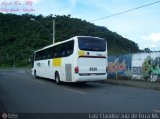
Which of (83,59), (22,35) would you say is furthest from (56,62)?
(22,35)

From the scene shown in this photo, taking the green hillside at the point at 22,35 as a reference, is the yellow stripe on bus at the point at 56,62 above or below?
below

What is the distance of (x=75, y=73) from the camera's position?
1878 cm

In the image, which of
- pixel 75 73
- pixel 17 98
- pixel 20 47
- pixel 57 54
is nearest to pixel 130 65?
pixel 57 54

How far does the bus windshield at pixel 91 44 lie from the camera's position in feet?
62.5

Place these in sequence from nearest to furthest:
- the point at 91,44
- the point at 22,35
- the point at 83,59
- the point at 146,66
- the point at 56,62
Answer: the point at 83,59 < the point at 91,44 < the point at 56,62 < the point at 146,66 < the point at 22,35

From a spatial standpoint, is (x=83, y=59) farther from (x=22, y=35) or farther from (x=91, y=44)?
(x=22, y=35)

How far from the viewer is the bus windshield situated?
19.0 m

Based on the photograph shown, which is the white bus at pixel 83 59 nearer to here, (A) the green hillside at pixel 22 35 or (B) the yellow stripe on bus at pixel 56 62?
(B) the yellow stripe on bus at pixel 56 62

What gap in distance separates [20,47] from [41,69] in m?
58.2

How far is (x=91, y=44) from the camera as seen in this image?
1938 centimetres

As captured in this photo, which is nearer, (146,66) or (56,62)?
(56,62)

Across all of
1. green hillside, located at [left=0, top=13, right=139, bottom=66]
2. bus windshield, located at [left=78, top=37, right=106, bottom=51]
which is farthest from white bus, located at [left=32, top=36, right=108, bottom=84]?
green hillside, located at [left=0, top=13, right=139, bottom=66]

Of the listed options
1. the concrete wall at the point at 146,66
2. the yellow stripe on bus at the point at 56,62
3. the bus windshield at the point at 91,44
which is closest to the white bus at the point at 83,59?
the bus windshield at the point at 91,44

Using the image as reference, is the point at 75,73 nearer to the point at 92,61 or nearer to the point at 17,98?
the point at 92,61
